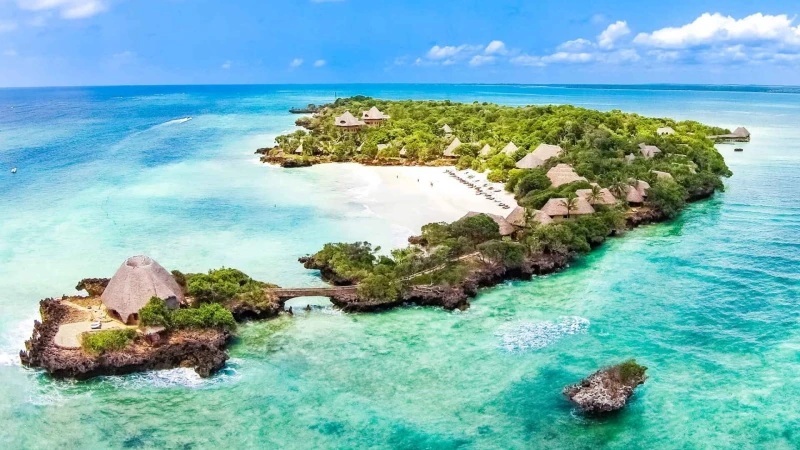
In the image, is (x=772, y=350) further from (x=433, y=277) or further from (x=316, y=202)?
(x=316, y=202)

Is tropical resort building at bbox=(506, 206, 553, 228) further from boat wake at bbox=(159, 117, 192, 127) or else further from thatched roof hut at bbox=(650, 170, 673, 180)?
boat wake at bbox=(159, 117, 192, 127)

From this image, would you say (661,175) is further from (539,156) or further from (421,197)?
(421,197)

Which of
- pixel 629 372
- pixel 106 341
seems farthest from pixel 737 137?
pixel 106 341

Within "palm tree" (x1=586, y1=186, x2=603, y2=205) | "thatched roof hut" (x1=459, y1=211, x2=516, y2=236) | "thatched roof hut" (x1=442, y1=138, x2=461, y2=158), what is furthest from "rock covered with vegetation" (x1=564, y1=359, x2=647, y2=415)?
"thatched roof hut" (x1=442, y1=138, x2=461, y2=158)

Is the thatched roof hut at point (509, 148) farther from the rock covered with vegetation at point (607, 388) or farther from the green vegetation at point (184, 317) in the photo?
the green vegetation at point (184, 317)

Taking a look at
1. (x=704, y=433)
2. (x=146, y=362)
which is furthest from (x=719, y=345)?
(x=146, y=362)

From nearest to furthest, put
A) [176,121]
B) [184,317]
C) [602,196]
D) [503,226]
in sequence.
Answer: [184,317], [503,226], [602,196], [176,121]
